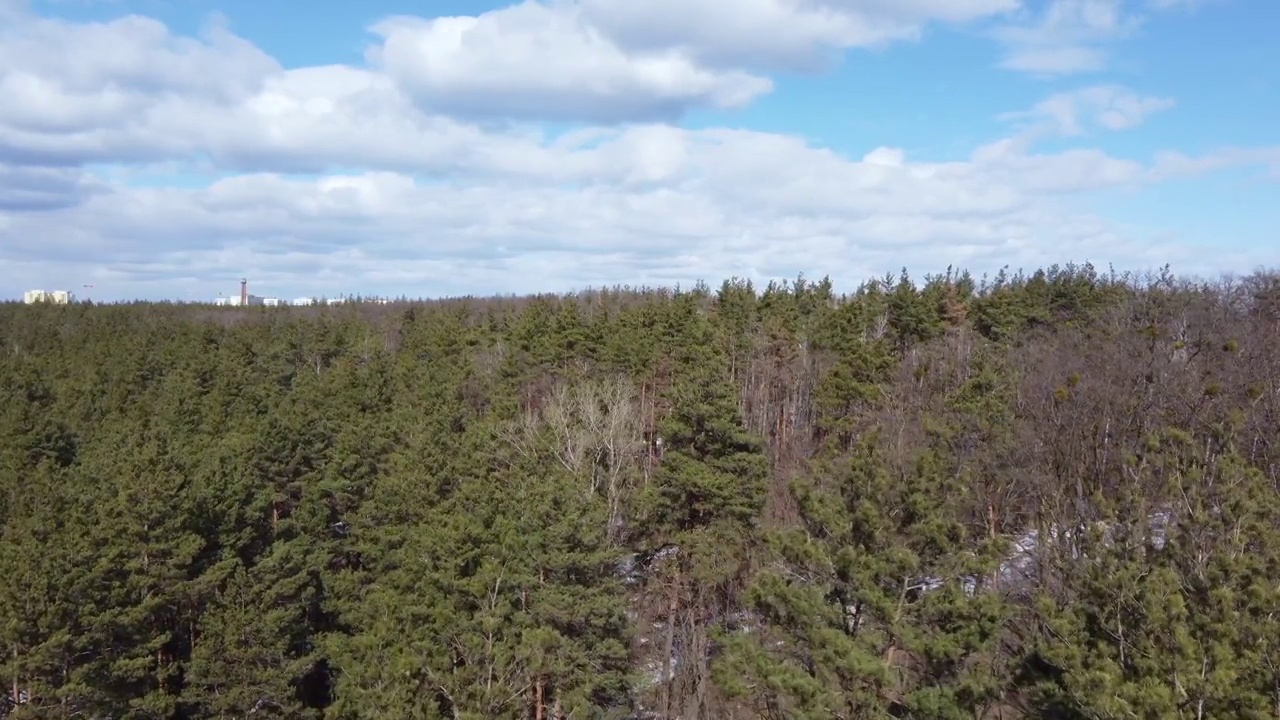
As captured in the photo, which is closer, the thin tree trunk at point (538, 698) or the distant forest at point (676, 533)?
the distant forest at point (676, 533)

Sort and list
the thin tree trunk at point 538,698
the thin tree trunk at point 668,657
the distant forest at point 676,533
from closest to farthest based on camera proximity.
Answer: the distant forest at point 676,533, the thin tree trunk at point 538,698, the thin tree trunk at point 668,657

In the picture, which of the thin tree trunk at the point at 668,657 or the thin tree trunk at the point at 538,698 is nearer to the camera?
the thin tree trunk at the point at 538,698

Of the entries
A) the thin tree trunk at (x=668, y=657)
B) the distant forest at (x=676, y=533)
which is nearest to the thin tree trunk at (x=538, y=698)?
the distant forest at (x=676, y=533)

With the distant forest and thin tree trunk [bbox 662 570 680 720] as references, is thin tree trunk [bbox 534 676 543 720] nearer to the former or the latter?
the distant forest

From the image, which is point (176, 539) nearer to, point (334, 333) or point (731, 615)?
point (731, 615)

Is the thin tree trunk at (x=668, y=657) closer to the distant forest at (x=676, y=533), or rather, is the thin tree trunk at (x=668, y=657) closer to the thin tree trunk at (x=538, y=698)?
the distant forest at (x=676, y=533)

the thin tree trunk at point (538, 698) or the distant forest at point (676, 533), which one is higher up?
the distant forest at point (676, 533)

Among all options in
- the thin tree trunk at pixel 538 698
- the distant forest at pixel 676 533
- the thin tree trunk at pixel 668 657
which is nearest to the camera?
the distant forest at pixel 676 533

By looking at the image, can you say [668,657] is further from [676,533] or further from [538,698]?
[538,698]

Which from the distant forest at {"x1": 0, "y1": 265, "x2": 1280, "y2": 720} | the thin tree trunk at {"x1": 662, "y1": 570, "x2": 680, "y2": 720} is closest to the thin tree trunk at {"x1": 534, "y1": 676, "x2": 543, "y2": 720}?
the distant forest at {"x1": 0, "y1": 265, "x2": 1280, "y2": 720}
